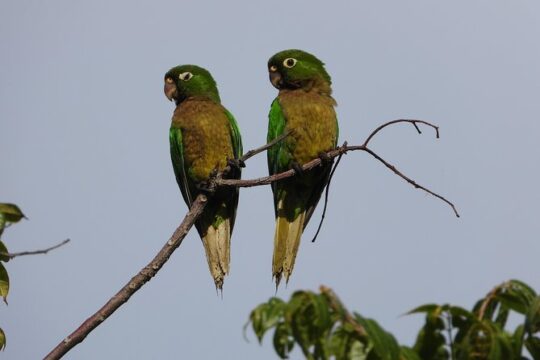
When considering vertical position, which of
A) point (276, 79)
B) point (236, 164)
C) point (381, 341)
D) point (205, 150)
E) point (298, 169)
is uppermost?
point (276, 79)

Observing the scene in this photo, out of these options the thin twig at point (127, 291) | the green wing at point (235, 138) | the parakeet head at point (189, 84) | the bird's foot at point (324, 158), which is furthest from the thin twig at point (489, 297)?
the parakeet head at point (189, 84)

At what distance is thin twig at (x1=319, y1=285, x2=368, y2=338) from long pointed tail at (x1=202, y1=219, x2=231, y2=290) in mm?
5082

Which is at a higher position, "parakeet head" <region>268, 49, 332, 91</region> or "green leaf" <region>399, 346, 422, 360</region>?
"parakeet head" <region>268, 49, 332, 91</region>

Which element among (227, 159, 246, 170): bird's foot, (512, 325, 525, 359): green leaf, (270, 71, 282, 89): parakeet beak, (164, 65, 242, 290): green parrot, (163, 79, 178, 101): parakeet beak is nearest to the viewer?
(512, 325, 525, 359): green leaf

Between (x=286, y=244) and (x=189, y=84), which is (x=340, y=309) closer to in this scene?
(x=286, y=244)

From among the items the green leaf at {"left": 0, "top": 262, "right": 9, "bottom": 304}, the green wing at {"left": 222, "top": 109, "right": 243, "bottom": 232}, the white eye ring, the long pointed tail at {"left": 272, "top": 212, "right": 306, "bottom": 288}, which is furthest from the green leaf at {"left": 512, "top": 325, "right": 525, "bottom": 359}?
the white eye ring

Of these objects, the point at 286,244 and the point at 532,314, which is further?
the point at 286,244

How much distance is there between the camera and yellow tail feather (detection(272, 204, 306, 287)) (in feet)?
26.3

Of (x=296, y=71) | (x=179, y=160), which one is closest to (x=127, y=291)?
(x=179, y=160)

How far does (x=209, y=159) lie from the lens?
8.25 m

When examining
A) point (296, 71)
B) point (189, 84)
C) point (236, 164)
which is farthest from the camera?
point (189, 84)

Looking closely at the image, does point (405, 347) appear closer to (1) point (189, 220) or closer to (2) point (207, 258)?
(1) point (189, 220)

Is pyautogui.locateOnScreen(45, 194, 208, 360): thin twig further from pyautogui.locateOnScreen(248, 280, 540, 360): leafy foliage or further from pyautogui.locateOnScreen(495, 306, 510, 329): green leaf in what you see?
pyautogui.locateOnScreen(495, 306, 510, 329): green leaf

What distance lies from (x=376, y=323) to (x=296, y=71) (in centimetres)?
594
